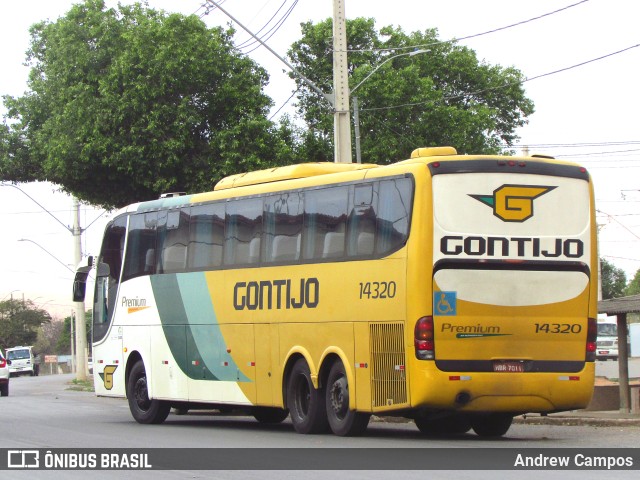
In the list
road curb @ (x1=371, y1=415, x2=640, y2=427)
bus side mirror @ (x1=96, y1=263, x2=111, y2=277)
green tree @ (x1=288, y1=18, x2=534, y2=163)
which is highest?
green tree @ (x1=288, y1=18, x2=534, y2=163)

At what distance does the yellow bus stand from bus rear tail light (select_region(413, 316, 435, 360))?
0.06 ft

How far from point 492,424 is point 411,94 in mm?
27856

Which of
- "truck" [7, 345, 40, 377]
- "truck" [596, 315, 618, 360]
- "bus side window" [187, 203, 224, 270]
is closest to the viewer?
"bus side window" [187, 203, 224, 270]

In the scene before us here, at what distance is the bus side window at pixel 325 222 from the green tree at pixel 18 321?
109325mm

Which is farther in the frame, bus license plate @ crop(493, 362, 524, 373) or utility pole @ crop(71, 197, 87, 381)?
utility pole @ crop(71, 197, 87, 381)

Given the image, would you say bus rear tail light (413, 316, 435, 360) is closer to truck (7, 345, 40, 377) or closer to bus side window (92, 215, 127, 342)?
bus side window (92, 215, 127, 342)

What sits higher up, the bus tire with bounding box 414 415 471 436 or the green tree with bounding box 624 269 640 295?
the green tree with bounding box 624 269 640 295

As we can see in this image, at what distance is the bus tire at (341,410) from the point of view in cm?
1656

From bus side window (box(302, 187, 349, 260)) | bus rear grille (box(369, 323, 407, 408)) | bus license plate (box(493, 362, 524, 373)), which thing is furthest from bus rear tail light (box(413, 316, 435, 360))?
bus side window (box(302, 187, 349, 260))

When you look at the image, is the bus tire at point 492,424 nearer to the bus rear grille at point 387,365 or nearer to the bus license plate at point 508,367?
the bus license plate at point 508,367

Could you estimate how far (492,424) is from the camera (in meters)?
17.4

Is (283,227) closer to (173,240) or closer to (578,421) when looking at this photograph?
(173,240)

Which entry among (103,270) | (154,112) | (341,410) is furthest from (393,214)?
(154,112)

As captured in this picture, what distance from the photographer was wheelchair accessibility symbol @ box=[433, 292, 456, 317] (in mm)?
15195
